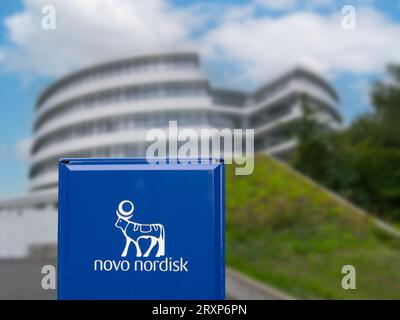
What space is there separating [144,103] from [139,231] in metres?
36.9

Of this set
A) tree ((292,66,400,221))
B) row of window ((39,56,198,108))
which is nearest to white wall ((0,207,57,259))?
tree ((292,66,400,221))

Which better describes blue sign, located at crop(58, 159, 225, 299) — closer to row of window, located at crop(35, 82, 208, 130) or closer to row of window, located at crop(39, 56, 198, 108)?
row of window, located at crop(35, 82, 208, 130)

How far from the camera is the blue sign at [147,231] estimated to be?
7.95 ft

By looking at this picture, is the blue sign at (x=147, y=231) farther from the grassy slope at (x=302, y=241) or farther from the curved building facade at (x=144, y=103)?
the curved building facade at (x=144, y=103)

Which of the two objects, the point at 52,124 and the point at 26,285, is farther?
the point at 52,124

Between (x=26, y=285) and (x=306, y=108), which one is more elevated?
(x=306, y=108)

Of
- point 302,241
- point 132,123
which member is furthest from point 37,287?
point 132,123

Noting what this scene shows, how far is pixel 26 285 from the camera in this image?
9375mm

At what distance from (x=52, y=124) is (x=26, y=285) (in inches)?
1360

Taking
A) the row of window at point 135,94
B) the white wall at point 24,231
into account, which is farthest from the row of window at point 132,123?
the white wall at point 24,231

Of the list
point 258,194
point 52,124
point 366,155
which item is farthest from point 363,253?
point 52,124

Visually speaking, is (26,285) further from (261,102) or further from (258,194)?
(261,102)

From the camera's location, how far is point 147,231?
2.41 meters
